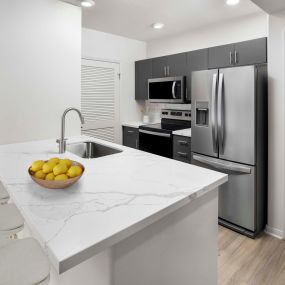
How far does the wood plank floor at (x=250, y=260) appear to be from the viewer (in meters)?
1.86

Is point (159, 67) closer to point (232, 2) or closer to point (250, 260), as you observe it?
point (232, 2)

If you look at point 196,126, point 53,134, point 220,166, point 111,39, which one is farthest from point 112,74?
point 220,166

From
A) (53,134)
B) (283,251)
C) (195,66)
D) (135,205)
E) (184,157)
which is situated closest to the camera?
(135,205)

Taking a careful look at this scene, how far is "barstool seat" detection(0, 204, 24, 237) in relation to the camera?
1.32 m

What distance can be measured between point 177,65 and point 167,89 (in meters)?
0.39

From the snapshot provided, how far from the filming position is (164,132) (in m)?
3.47

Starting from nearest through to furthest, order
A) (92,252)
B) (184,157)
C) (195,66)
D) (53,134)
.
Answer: (92,252) < (53,134) < (184,157) < (195,66)

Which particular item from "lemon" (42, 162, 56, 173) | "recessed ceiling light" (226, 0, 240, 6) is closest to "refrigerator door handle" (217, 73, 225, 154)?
"recessed ceiling light" (226, 0, 240, 6)

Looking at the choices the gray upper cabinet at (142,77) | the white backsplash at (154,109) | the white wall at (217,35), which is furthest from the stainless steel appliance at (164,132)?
the white wall at (217,35)

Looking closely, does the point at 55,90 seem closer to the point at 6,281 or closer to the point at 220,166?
the point at 220,166

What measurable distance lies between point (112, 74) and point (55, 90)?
159cm

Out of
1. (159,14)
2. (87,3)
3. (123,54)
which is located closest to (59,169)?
(87,3)

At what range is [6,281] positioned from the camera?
895 millimetres

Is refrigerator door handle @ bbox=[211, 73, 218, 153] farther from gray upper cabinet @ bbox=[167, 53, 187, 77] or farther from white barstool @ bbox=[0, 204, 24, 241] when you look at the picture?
white barstool @ bbox=[0, 204, 24, 241]
